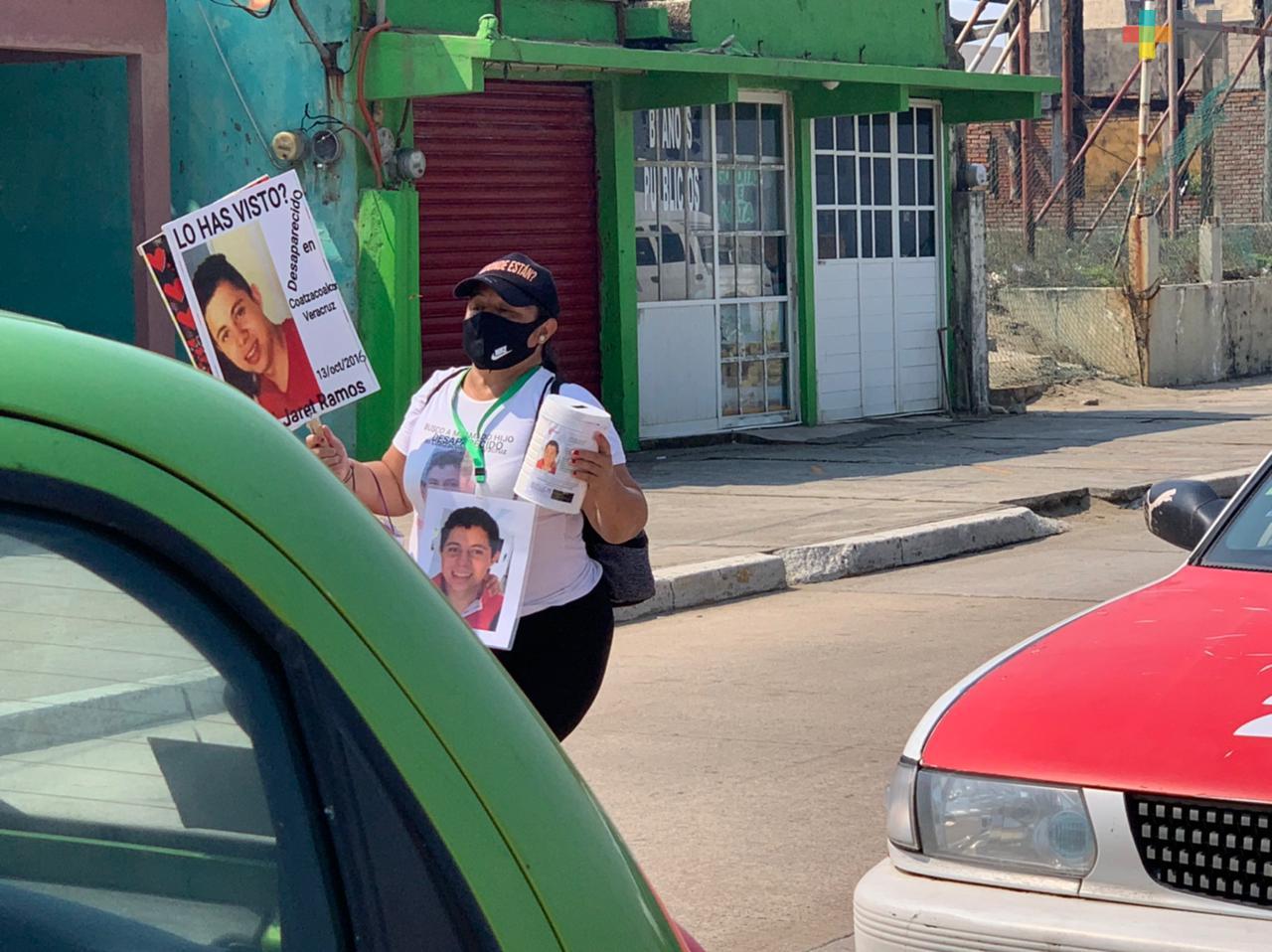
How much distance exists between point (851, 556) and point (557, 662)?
22.7 feet

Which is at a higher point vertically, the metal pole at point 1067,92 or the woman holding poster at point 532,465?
the metal pole at point 1067,92

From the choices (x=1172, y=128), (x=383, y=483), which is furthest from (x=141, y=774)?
(x=1172, y=128)

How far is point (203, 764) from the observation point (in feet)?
5.30

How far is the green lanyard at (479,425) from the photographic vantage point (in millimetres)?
4523

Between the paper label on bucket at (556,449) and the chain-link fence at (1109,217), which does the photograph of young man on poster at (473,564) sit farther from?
the chain-link fence at (1109,217)

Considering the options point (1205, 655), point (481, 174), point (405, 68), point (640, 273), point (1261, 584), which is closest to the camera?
point (1205, 655)

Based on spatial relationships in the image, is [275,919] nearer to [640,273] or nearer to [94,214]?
[94,214]

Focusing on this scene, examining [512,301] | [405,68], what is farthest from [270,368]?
[405,68]

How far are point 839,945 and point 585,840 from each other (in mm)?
3320

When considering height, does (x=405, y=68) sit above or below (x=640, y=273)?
above

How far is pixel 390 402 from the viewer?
1458cm

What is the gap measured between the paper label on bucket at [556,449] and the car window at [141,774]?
2.72 meters

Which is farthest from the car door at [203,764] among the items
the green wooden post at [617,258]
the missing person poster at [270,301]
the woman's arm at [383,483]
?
the green wooden post at [617,258]

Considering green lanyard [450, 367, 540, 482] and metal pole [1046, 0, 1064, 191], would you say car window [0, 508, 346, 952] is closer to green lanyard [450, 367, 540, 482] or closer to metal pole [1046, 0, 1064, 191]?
green lanyard [450, 367, 540, 482]
